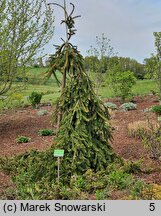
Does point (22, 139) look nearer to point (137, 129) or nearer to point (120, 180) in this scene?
point (137, 129)

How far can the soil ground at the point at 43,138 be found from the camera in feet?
25.8

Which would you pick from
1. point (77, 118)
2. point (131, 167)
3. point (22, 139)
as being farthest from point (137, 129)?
point (77, 118)

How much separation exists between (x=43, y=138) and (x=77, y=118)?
530cm

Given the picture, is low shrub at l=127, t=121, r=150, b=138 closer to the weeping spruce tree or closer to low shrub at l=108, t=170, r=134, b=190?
the weeping spruce tree

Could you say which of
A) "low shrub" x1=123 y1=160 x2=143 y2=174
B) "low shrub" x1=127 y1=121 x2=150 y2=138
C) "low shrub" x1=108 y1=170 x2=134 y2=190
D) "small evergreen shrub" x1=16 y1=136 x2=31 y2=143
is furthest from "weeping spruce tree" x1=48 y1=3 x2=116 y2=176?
"small evergreen shrub" x1=16 y1=136 x2=31 y2=143

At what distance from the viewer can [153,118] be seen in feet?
45.3

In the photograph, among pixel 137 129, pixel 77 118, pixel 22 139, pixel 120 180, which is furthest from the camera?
pixel 22 139

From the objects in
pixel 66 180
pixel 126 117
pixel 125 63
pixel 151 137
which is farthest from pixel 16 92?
pixel 125 63

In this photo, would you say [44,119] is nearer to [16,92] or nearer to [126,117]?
[16,92]

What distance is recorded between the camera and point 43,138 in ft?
40.4

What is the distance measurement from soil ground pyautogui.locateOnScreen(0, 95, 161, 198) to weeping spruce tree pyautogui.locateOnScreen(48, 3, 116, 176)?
1.04 metres

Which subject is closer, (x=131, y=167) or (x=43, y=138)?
(x=131, y=167)

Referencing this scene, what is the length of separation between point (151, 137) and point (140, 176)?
153 centimetres

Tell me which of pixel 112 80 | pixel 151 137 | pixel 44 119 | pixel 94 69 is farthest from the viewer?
pixel 94 69
